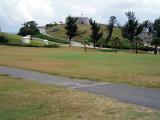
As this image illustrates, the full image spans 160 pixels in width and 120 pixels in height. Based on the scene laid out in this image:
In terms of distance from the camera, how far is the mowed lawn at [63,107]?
496 inches

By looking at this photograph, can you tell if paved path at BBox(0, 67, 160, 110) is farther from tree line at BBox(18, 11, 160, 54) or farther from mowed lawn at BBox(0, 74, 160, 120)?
tree line at BBox(18, 11, 160, 54)

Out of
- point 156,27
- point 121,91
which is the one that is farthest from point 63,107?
point 156,27

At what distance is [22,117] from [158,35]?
98.1 meters

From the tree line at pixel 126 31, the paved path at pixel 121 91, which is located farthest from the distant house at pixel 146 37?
the paved path at pixel 121 91

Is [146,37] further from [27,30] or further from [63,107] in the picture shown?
[63,107]

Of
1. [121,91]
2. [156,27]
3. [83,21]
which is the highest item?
[83,21]

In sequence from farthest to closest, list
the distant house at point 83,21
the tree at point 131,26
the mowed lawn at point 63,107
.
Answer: the distant house at point 83,21 → the tree at point 131,26 → the mowed lawn at point 63,107

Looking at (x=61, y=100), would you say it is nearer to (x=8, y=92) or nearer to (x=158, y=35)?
(x=8, y=92)

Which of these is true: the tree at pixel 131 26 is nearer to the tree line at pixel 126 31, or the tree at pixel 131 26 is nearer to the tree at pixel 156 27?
the tree line at pixel 126 31

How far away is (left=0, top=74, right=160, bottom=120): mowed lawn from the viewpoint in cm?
1259

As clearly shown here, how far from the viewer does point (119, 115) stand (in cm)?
1263

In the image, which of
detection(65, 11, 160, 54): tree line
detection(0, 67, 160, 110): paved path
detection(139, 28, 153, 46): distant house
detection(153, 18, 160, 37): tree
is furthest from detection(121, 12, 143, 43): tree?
detection(0, 67, 160, 110): paved path

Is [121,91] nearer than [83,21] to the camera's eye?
Yes

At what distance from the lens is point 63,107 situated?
1422 centimetres
